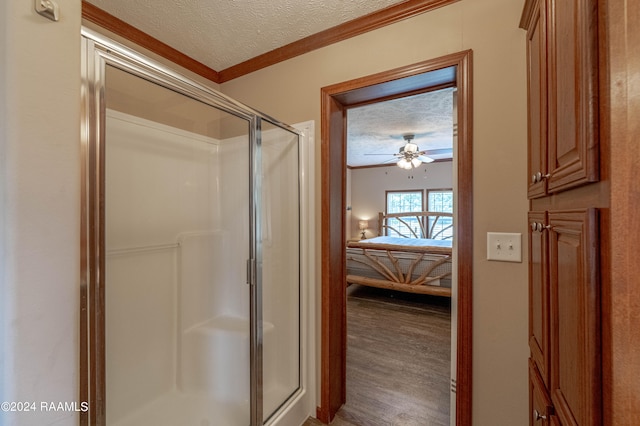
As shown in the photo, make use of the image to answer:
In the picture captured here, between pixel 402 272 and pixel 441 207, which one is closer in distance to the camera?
pixel 402 272

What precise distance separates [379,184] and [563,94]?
6.89 metres

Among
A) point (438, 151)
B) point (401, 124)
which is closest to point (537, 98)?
point (401, 124)

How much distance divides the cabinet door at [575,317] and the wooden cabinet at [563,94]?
0.11 metres

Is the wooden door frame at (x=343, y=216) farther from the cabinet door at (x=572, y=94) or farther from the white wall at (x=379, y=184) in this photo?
the white wall at (x=379, y=184)

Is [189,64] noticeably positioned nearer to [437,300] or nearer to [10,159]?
[10,159]

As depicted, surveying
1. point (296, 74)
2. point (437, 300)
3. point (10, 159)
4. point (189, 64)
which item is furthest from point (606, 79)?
point (437, 300)

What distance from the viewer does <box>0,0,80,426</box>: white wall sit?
53 cm

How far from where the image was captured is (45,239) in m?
0.58

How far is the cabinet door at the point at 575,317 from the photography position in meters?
0.53

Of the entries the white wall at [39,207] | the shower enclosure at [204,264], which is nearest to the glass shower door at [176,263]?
the shower enclosure at [204,264]

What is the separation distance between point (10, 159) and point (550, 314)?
1374mm

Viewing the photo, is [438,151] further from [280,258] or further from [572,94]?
[572,94]

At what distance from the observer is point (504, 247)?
1.27 meters

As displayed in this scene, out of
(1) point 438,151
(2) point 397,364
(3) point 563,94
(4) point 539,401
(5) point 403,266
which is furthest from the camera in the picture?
(1) point 438,151
